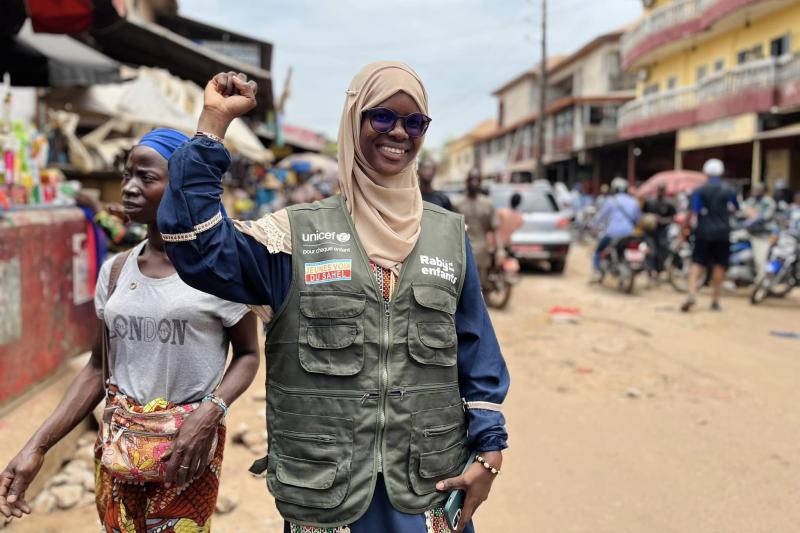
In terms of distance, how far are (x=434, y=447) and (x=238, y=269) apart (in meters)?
0.66

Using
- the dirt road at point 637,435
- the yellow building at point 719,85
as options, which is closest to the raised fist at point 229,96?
the dirt road at point 637,435

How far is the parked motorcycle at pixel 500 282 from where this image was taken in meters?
8.66

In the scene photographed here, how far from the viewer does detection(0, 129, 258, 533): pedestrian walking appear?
1.79 meters

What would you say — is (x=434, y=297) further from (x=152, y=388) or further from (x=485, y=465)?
(x=152, y=388)

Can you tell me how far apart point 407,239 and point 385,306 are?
19cm

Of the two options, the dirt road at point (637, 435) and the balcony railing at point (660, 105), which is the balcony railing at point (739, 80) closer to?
the balcony railing at point (660, 105)

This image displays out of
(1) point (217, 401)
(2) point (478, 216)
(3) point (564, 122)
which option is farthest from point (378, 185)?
(3) point (564, 122)

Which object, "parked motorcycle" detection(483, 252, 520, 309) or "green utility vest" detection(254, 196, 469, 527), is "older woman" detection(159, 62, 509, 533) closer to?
"green utility vest" detection(254, 196, 469, 527)

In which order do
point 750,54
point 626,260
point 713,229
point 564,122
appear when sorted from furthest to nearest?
point 564,122 → point 750,54 → point 626,260 → point 713,229

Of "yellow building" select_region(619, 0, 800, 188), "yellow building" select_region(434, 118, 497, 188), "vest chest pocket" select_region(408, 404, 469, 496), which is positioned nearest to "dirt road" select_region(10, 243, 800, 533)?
"vest chest pocket" select_region(408, 404, 469, 496)

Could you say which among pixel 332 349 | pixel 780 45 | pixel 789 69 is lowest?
pixel 332 349

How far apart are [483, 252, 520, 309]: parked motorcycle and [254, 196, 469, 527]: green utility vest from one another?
6.99m

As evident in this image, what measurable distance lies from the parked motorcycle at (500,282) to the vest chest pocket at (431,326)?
22.7ft

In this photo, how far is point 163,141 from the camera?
2.03m
